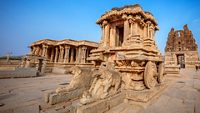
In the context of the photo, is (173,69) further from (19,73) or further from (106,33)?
(19,73)

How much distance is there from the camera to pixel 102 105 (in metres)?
→ 2.77

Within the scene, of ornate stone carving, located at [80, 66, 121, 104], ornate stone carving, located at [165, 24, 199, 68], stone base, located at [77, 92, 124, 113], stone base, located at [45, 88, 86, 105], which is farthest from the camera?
ornate stone carving, located at [165, 24, 199, 68]

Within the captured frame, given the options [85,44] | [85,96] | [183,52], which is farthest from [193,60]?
[85,96]

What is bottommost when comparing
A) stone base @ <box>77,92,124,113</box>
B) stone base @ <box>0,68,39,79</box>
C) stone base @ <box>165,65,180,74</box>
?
stone base @ <box>0,68,39,79</box>

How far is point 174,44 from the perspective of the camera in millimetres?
32438

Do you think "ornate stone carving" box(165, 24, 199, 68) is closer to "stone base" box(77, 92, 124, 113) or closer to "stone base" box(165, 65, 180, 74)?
"stone base" box(165, 65, 180, 74)

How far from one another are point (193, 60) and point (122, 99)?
33.9 m

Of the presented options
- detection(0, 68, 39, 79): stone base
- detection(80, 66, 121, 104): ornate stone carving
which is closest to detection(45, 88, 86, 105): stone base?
detection(80, 66, 121, 104): ornate stone carving

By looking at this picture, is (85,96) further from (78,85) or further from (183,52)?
(183,52)

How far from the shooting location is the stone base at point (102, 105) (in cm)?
240

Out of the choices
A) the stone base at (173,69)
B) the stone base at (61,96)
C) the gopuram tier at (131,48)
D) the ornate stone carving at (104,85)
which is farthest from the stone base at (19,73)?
the stone base at (173,69)

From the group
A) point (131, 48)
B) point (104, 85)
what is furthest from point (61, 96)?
point (131, 48)

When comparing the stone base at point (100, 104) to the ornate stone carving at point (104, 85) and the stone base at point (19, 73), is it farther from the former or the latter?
the stone base at point (19, 73)

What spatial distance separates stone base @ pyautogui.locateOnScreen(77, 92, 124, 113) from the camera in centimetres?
240
